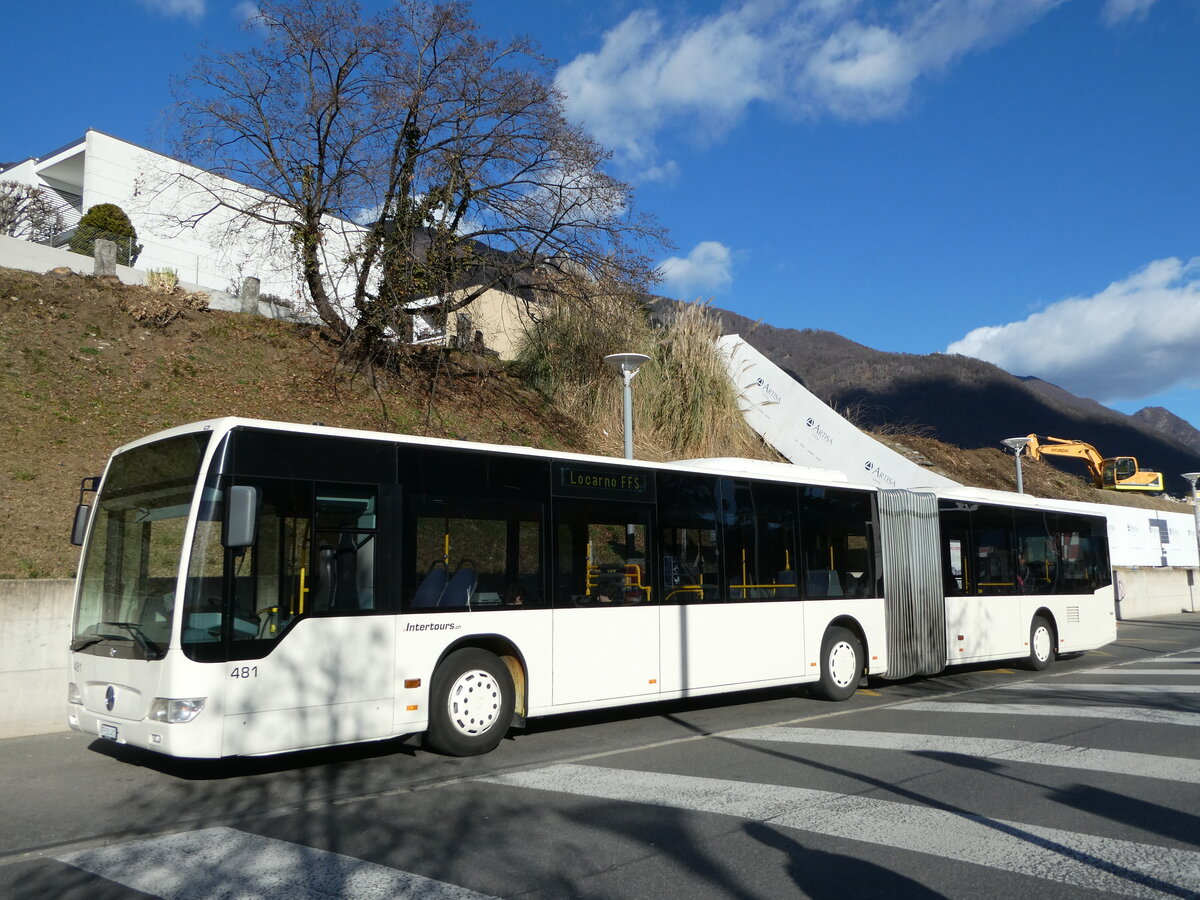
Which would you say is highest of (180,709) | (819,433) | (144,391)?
(819,433)

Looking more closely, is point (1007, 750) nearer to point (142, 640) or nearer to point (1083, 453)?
point (142, 640)

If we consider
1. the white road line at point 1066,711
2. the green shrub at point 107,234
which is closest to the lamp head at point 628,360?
the white road line at point 1066,711

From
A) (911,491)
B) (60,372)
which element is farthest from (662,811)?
(60,372)

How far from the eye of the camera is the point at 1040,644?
15930 mm

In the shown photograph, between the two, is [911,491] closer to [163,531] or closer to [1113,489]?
[163,531]

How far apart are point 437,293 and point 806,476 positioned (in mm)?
12255

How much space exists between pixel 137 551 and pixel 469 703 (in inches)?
123

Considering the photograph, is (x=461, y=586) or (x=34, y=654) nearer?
(x=461, y=586)

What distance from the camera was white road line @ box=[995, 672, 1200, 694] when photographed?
1212cm

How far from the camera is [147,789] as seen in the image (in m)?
7.68

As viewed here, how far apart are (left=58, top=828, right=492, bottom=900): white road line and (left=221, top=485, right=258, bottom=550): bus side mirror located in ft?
6.75

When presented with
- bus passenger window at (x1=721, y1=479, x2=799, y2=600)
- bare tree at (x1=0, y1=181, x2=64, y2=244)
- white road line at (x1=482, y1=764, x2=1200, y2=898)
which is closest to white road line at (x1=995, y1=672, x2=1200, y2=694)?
bus passenger window at (x1=721, y1=479, x2=799, y2=600)

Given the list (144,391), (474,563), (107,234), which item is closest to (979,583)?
(474,563)

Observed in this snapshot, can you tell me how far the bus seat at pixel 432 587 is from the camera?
845 cm
